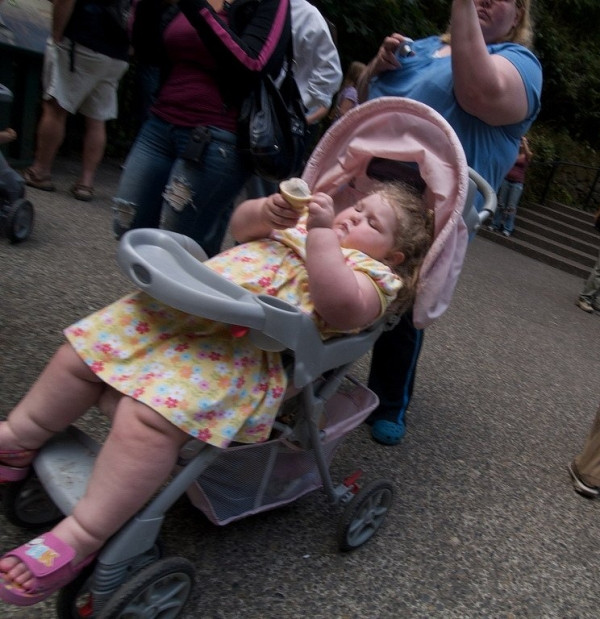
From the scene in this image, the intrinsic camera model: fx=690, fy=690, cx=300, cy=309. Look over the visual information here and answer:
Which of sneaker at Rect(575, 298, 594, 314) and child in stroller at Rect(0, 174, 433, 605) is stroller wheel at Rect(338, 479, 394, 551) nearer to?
child in stroller at Rect(0, 174, 433, 605)

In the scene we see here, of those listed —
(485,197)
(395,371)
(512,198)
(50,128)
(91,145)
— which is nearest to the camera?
(485,197)

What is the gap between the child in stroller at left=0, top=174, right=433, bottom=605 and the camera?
5.16 ft

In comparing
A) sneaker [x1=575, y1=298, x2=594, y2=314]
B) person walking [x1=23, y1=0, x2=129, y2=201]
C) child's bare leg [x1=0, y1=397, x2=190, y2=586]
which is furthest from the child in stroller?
sneaker [x1=575, y1=298, x2=594, y2=314]

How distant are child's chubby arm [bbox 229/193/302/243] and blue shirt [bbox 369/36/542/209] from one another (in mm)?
895

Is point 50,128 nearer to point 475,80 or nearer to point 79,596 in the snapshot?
point 475,80

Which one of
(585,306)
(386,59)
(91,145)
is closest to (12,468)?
(386,59)

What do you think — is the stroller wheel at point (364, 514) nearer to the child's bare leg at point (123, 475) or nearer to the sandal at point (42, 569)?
the child's bare leg at point (123, 475)

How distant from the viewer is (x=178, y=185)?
8.44 ft

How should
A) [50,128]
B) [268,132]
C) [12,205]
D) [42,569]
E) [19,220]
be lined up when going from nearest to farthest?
[42,569] < [268,132] < [12,205] < [19,220] < [50,128]

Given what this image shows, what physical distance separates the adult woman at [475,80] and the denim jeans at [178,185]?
684 millimetres

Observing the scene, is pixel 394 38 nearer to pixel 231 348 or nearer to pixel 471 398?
pixel 231 348

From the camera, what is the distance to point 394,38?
8.35 feet

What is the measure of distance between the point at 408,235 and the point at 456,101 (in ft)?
2.17

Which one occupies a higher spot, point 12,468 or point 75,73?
point 75,73
